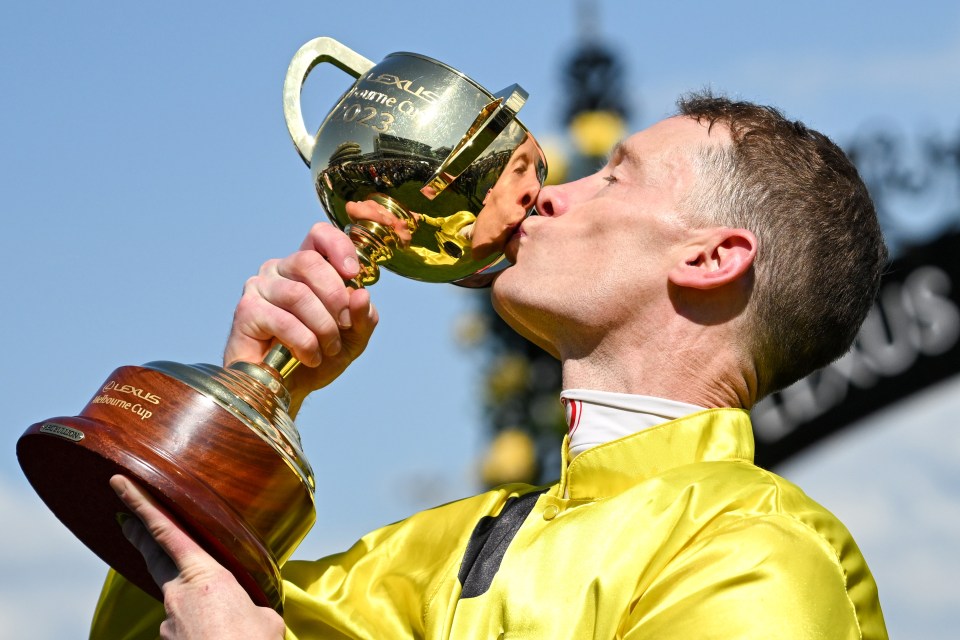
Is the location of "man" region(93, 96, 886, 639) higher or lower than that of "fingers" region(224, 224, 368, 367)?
lower

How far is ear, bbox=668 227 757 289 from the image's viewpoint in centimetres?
320

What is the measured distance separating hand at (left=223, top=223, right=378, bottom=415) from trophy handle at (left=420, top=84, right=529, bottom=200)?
24cm

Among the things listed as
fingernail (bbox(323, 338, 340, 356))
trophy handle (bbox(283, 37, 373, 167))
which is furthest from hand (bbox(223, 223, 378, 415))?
trophy handle (bbox(283, 37, 373, 167))

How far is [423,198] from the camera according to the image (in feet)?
10.3

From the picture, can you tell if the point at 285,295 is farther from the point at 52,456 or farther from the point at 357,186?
the point at 52,456

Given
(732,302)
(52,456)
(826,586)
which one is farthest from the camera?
(732,302)

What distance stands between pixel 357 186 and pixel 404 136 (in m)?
0.16

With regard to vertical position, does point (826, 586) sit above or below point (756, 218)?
below

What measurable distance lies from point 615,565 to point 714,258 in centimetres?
86

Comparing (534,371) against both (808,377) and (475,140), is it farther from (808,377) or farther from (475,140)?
(475,140)

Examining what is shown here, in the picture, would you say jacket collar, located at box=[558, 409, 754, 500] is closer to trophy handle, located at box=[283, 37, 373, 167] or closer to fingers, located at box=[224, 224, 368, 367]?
fingers, located at box=[224, 224, 368, 367]

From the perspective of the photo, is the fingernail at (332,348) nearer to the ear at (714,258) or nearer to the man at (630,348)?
the man at (630,348)

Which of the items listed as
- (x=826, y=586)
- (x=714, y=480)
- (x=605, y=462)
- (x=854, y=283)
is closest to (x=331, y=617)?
(x=605, y=462)

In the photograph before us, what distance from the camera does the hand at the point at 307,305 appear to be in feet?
9.98
